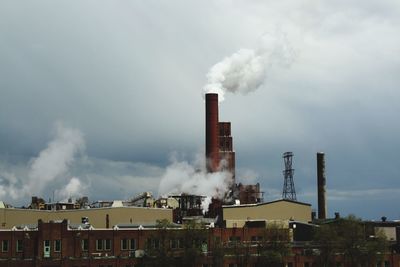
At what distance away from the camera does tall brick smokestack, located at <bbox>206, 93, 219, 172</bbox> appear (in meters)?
141

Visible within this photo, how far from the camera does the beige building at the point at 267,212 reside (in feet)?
387

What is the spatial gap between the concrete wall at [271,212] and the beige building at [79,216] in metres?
14.3

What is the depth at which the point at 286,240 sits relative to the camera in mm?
96312

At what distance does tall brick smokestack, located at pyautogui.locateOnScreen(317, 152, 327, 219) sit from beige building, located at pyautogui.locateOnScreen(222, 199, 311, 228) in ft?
46.8

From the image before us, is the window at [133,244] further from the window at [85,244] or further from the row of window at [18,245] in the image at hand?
the row of window at [18,245]

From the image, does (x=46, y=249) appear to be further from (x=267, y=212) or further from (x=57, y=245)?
(x=267, y=212)

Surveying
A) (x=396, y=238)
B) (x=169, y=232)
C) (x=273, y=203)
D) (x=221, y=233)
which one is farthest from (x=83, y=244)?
(x=396, y=238)

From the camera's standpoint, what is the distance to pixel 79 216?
4350 inches

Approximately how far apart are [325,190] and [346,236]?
46.8m

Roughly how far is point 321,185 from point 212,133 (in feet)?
82.9

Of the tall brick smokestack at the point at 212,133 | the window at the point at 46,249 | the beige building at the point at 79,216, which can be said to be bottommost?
the window at the point at 46,249

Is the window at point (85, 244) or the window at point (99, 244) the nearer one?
the window at point (85, 244)

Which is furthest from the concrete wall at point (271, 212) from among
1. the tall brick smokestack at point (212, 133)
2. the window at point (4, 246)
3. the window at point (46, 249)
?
the window at point (4, 246)

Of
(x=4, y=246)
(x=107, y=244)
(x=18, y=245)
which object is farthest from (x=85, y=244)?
(x=4, y=246)
